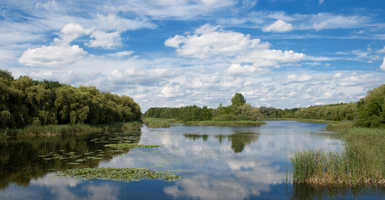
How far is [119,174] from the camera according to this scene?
13.8 meters

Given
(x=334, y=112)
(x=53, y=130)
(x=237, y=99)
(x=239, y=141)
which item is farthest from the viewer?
(x=237, y=99)

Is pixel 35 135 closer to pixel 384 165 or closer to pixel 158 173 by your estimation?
pixel 158 173

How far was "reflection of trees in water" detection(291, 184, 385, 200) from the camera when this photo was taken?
10547mm

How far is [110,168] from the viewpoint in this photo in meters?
15.1

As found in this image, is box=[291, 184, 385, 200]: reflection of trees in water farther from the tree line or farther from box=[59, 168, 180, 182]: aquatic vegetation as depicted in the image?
the tree line

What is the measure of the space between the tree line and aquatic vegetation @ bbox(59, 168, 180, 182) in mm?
32737

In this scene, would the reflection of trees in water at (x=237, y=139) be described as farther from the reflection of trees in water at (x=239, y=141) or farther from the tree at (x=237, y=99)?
the tree at (x=237, y=99)

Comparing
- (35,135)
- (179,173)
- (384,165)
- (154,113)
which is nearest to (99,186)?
(179,173)

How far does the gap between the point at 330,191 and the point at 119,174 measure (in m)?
9.01

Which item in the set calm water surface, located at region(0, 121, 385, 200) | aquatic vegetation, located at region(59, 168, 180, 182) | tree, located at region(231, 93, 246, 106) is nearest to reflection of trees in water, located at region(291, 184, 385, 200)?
calm water surface, located at region(0, 121, 385, 200)

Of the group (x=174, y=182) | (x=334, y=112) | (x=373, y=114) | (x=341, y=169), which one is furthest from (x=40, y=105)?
(x=334, y=112)

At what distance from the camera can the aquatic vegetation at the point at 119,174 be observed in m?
13.4

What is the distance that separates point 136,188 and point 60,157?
9.73 meters

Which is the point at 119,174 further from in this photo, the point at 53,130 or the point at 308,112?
the point at 308,112
